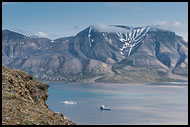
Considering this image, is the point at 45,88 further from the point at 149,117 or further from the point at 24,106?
the point at 149,117

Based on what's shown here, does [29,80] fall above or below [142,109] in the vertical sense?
above

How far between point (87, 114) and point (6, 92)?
380 ft

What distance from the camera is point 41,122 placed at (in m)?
14.1

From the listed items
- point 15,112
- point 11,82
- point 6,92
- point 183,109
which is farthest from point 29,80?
point 183,109

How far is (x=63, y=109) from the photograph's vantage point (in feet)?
485

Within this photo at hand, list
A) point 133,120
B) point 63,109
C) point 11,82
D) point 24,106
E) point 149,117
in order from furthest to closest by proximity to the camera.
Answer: point 63,109, point 149,117, point 133,120, point 11,82, point 24,106

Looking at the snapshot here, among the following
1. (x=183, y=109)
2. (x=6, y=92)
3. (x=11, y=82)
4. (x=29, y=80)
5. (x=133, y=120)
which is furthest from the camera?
(x=183, y=109)

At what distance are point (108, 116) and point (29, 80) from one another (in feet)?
358

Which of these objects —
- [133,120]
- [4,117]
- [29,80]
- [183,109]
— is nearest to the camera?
[4,117]

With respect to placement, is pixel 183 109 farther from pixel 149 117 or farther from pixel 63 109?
pixel 63 109

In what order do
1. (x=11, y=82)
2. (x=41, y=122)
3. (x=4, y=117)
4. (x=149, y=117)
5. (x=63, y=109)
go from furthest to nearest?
1. (x=63, y=109)
2. (x=149, y=117)
3. (x=11, y=82)
4. (x=41, y=122)
5. (x=4, y=117)

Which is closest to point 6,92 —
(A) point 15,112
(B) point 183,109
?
(A) point 15,112

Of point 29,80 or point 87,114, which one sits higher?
point 29,80

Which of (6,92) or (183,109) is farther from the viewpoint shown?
(183,109)
